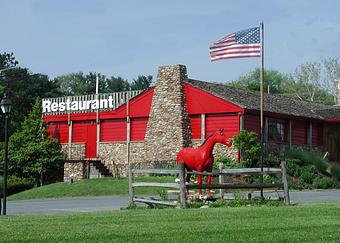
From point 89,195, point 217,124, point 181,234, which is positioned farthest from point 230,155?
point 181,234

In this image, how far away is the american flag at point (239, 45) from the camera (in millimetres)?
28547

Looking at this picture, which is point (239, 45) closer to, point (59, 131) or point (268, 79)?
point (59, 131)

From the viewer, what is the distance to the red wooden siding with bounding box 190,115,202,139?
44.7m

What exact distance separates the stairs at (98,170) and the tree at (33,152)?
2696 mm

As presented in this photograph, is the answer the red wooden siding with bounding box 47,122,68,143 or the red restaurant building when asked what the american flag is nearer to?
the red restaurant building

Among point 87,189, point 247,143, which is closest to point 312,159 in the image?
point 87,189

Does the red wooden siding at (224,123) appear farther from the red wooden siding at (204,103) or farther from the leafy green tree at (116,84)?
the leafy green tree at (116,84)

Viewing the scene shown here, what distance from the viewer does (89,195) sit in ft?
118

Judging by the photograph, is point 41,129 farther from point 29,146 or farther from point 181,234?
point 181,234

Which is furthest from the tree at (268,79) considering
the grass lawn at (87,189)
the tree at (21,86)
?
the grass lawn at (87,189)

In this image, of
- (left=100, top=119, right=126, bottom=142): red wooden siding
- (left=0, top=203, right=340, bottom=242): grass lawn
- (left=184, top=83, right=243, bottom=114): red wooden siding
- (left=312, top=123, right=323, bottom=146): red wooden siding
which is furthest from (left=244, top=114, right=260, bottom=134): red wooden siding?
(left=0, top=203, right=340, bottom=242): grass lawn

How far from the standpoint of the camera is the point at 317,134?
50.1 meters

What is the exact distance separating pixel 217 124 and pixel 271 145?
384 centimetres

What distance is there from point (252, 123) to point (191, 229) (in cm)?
3330
